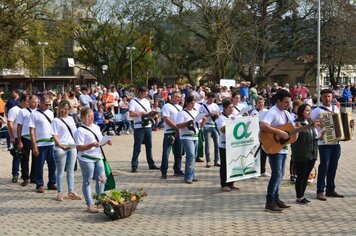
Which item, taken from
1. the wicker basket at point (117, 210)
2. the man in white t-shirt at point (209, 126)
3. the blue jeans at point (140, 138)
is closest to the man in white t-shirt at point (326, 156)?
the wicker basket at point (117, 210)

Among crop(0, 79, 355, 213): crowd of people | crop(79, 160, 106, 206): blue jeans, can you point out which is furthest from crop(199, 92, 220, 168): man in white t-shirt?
crop(79, 160, 106, 206): blue jeans

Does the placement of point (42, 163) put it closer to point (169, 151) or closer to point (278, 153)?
point (169, 151)

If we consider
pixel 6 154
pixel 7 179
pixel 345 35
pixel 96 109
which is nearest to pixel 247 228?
pixel 7 179

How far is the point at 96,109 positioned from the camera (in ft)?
65.2

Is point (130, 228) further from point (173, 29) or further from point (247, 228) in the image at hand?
point (173, 29)

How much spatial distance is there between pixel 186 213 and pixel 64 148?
2379 millimetres

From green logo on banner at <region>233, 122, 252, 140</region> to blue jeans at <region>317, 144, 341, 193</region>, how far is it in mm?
1455

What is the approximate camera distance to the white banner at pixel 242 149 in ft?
30.1

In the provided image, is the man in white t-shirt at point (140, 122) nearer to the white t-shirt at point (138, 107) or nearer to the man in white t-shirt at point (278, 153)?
the white t-shirt at point (138, 107)

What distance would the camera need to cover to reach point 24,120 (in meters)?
9.91

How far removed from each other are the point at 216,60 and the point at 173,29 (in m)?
7.34

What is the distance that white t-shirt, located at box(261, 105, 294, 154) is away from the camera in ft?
25.0

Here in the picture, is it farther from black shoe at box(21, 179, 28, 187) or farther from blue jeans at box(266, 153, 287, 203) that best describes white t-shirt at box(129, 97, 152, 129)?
blue jeans at box(266, 153, 287, 203)

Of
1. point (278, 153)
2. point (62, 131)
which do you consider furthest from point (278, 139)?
point (62, 131)
